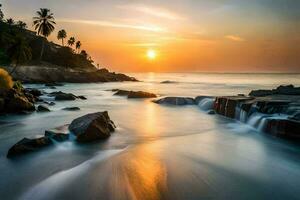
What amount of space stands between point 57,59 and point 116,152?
8938 centimetres

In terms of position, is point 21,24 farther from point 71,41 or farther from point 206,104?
point 206,104

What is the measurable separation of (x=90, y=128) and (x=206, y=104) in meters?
16.2

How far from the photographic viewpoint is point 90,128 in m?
13.0

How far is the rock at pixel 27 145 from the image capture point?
1080cm

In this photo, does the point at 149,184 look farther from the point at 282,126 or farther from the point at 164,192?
the point at 282,126

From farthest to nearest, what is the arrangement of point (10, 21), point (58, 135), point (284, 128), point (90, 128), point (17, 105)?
point (10, 21) → point (17, 105) → point (284, 128) → point (90, 128) → point (58, 135)

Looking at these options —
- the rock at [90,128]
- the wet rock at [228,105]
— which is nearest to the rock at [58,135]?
the rock at [90,128]

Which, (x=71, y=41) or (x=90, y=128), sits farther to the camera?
(x=71, y=41)

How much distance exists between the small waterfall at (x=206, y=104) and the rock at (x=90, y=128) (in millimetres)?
14374

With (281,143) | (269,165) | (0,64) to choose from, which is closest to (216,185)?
(269,165)

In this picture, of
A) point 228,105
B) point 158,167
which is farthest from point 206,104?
point 158,167

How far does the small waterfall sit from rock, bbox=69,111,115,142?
14374mm

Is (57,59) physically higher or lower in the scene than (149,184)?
higher

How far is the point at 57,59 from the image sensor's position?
9462 centimetres
